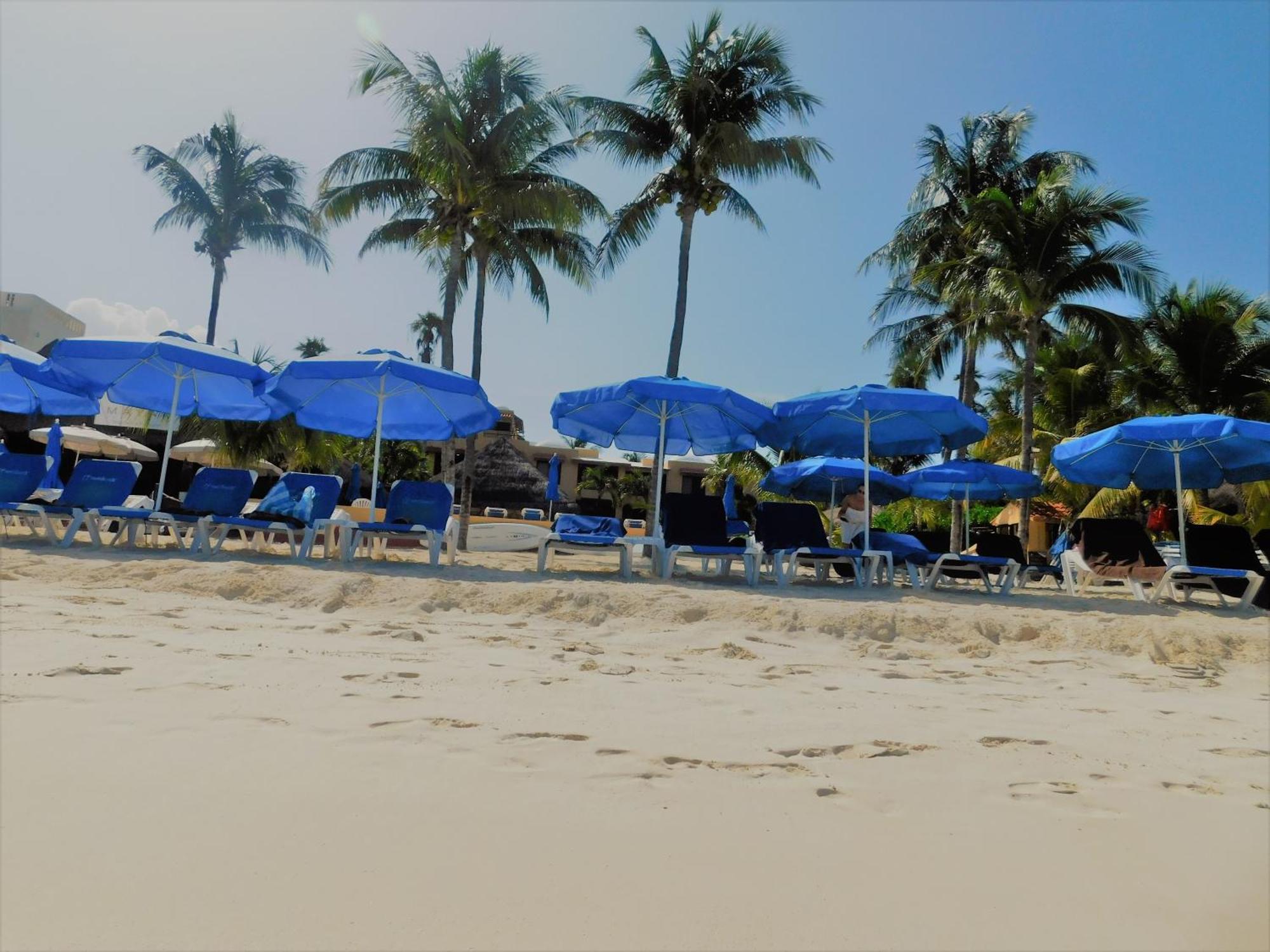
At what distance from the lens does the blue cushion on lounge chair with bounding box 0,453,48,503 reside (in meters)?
7.82

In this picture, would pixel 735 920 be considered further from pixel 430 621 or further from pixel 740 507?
pixel 740 507

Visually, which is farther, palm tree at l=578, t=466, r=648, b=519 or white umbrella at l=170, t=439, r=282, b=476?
palm tree at l=578, t=466, r=648, b=519

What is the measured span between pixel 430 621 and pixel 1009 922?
3.47m

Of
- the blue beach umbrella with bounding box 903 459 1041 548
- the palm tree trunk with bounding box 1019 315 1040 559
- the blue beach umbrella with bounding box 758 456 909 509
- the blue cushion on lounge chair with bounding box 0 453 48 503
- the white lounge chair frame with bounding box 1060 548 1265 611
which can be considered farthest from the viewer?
the palm tree trunk with bounding box 1019 315 1040 559

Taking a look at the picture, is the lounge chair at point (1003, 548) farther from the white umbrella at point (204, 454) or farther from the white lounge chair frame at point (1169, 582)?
the white umbrella at point (204, 454)

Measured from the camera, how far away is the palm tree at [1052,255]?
15445mm

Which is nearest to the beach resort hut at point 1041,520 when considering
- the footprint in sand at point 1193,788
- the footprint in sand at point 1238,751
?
the footprint in sand at point 1238,751

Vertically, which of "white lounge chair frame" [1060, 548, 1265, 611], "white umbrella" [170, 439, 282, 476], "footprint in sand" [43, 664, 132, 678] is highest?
"white umbrella" [170, 439, 282, 476]

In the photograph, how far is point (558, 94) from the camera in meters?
15.3

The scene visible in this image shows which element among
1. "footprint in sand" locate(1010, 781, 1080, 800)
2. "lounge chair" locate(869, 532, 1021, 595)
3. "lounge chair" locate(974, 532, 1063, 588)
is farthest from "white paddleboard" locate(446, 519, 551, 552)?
"footprint in sand" locate(1010, 781, 1080, 800)

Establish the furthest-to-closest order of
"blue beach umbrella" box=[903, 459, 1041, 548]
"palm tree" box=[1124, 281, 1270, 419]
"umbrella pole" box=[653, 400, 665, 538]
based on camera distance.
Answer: "palm tree" box=[1124, 281, 1270, 419] < "blue beach umbrella" box=[903, 459, 1041, 548] < "umbrella pole" box=[653, 400, 665, 538]

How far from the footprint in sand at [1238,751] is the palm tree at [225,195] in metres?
22.9

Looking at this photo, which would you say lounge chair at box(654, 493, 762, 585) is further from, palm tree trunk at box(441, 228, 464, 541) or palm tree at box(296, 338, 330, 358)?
palm tree at box(296, 338, 330, 358)

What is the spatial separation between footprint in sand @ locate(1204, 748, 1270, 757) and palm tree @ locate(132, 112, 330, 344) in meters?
22.9
